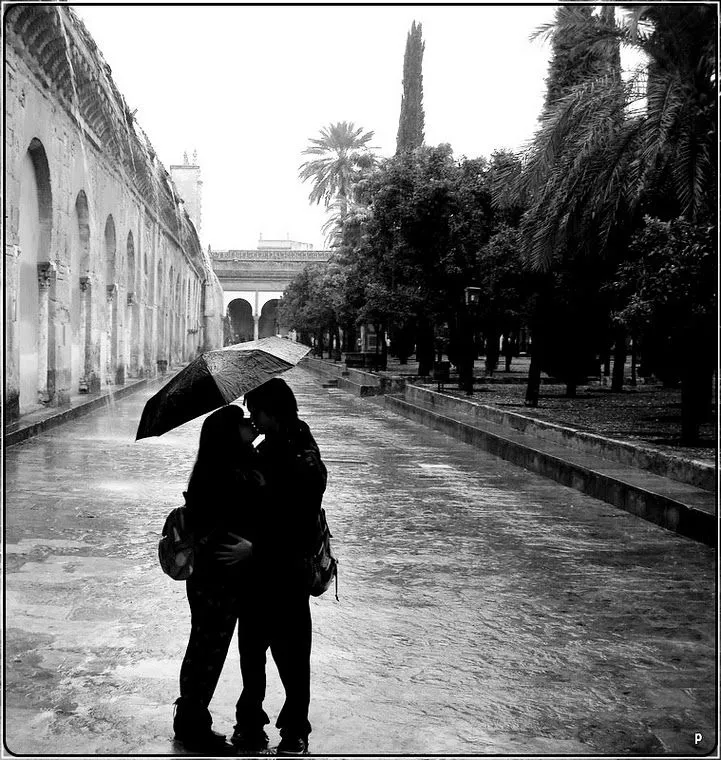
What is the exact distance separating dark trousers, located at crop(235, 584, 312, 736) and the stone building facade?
6.32 meters

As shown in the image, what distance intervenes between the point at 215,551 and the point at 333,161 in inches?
1856

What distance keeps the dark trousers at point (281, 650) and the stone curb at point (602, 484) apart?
168 inches

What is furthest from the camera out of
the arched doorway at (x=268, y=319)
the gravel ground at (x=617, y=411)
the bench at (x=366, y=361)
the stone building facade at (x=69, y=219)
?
the arched doorway at (x=268, y=319)

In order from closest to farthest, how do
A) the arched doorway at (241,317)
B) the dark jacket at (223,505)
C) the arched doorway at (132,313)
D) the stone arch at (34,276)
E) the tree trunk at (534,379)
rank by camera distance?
the dark jacket at (223,505) < the stone arch at (34,276) < the tree trunk at (534,379) < the arched doorway at (132,313) < the arched doorway at (241,317)

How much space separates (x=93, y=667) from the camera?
4.55 metres

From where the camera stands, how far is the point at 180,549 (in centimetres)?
351

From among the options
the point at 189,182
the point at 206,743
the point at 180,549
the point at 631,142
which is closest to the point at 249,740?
the point at 206,743

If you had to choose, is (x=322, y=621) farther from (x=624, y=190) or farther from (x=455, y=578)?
(x=624, y=190)

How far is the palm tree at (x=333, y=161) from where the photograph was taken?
159 ft

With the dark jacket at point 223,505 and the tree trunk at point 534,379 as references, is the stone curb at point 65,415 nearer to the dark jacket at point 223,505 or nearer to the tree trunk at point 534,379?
the dark jacket at point 223,505

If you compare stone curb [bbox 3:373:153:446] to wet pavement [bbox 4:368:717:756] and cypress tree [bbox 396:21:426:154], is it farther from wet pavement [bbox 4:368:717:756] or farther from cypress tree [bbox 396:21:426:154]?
cypress tree [bbox 396:21:426:154]

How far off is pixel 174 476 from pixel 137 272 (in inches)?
807

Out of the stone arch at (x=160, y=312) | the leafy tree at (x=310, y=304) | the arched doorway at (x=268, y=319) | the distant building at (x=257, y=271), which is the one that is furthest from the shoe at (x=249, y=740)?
the arched doorway at (x=268, y=319)

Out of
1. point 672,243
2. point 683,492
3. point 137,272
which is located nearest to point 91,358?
point 137,272
